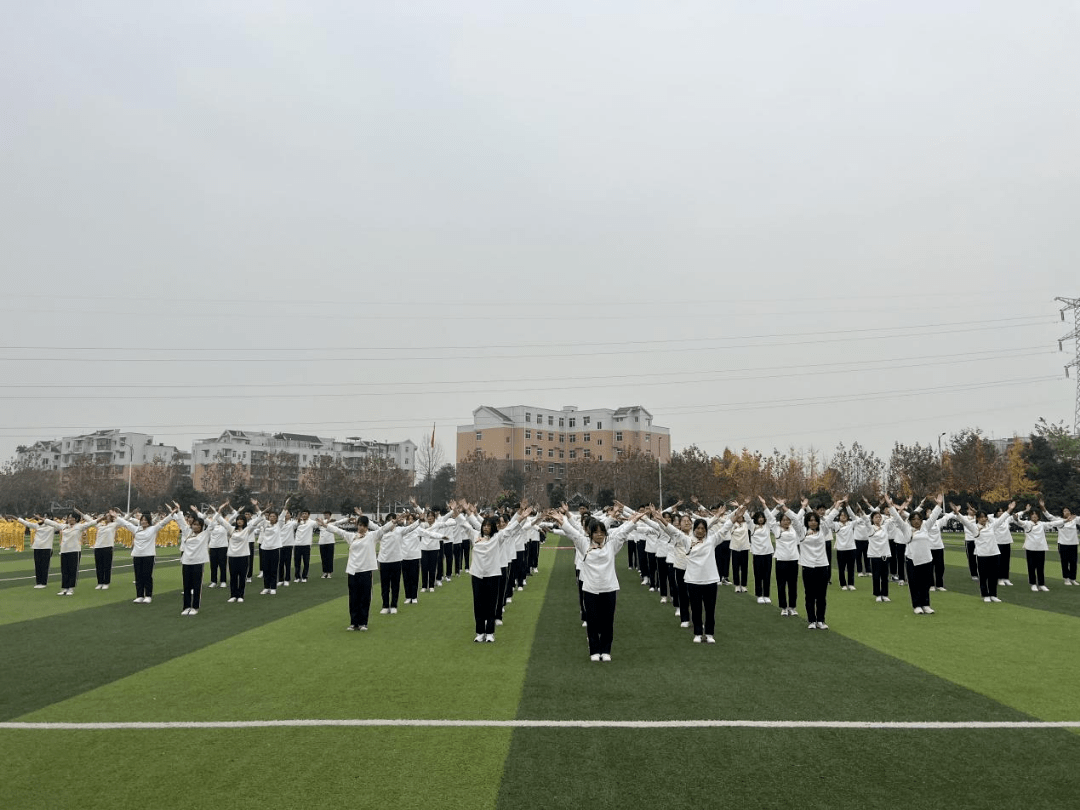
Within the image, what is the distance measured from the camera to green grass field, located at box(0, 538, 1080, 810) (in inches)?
212

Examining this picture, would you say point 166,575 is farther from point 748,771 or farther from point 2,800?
point 748,771

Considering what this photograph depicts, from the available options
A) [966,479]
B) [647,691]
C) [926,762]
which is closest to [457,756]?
[647,691]

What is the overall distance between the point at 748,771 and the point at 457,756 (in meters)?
2.42

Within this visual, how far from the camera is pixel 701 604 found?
11.2 metres

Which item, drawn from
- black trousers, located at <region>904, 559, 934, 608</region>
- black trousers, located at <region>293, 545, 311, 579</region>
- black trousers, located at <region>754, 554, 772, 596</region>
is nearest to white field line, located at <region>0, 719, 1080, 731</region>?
black trousers, located at <region>904, 559, 934, 608</region>

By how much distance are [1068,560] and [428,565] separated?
16.9m

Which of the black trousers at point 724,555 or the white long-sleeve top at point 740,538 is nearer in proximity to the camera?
the white long-sleeve top at point 740,538

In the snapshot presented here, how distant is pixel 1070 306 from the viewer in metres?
51.0

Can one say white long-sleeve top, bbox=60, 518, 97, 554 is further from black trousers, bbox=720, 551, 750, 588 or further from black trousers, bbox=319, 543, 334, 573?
black trousers, bbox=720, 551, 750, 588

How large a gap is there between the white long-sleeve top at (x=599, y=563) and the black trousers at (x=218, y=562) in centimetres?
1213

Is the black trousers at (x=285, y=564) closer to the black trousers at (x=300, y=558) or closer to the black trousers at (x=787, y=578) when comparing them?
the black trousers at (x=300, y=558)

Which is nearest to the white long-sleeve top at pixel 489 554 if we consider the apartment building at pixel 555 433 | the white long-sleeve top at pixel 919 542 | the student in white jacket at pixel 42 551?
the white long-sleeve top at pixel 919 542

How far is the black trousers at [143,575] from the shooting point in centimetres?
1636

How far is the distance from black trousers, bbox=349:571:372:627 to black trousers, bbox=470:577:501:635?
7.62 feet
